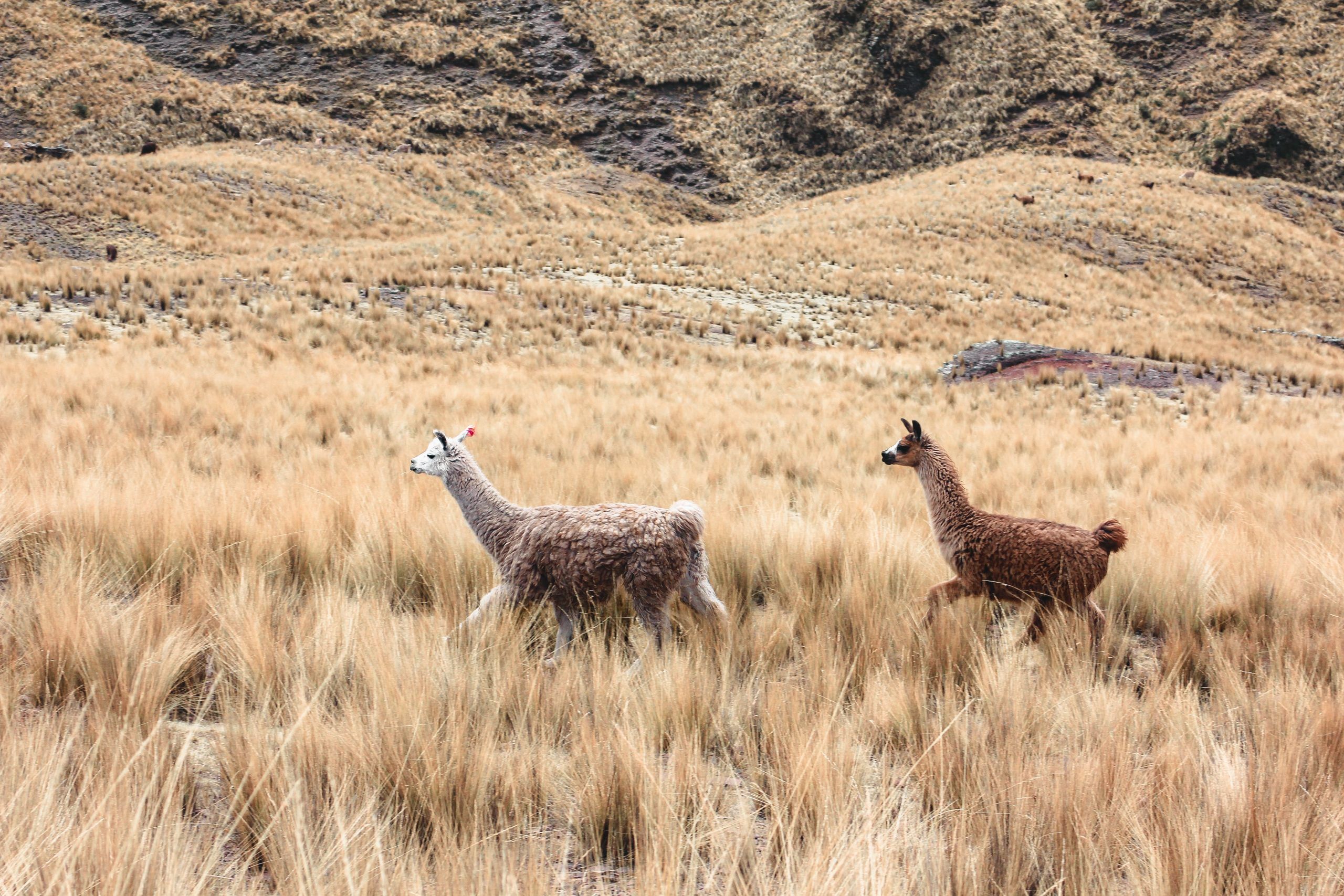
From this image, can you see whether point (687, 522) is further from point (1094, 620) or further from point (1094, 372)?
point (1094, 372)

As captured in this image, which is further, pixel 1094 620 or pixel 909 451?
pixel 909 451

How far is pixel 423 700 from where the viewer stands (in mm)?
1877

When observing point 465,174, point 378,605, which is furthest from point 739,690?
point 465,174

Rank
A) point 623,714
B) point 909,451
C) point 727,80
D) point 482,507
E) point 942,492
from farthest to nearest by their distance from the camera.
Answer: point 727,80, point 909,451, point 942,492, point 482,507, point 623,714

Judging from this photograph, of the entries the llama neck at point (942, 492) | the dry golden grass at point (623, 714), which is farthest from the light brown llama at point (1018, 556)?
the dry golden grass at point (623, 714)

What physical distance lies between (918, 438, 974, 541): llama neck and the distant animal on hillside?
38.3 inches

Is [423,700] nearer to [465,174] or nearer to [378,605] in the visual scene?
[378,605]

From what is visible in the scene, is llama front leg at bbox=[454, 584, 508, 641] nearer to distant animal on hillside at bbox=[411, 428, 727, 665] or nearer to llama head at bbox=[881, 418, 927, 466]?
distant animal on hillside at bbox=[411, 428, 727, 665]

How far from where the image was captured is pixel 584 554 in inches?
93.7

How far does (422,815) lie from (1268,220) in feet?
176

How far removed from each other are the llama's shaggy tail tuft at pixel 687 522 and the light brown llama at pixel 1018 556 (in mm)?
974

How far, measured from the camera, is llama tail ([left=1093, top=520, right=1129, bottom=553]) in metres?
2.56

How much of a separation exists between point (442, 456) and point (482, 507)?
26 cm

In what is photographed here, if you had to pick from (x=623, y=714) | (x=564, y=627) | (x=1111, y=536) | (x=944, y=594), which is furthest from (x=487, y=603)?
(x=1111, y=536)
